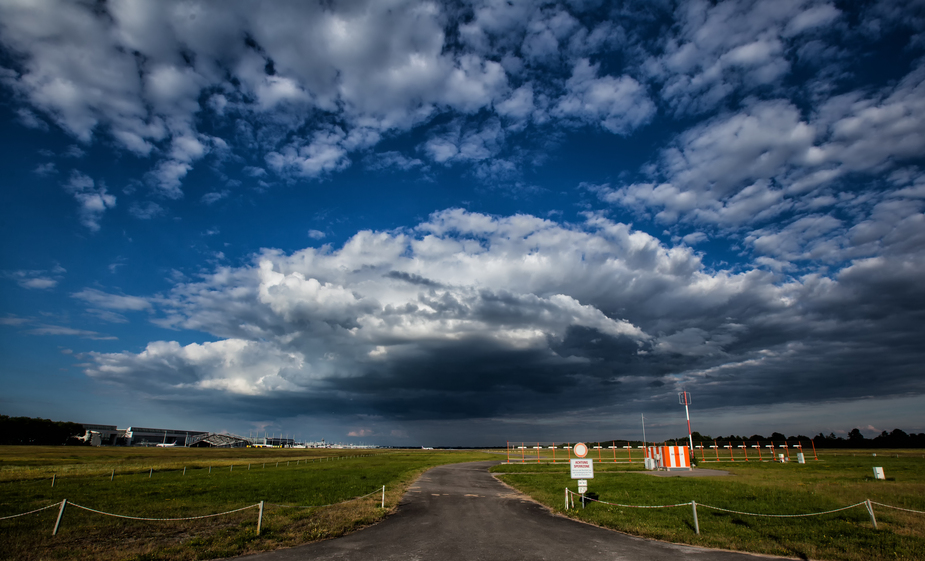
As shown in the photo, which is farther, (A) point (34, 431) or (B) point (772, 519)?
(A) point (34, 431)

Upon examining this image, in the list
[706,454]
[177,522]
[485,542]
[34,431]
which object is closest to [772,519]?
[485,542]

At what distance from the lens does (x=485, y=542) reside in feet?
50.5

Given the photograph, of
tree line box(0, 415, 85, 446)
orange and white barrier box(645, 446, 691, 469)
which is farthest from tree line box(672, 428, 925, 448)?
tree line box(0, 415, 85, 446)

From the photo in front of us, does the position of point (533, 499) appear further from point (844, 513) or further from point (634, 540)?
point (844, 513)

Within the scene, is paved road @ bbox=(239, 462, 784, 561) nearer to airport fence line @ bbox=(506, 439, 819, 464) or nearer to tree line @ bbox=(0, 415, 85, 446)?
airport fence line @ bbox=(506, 439, 819, 464)

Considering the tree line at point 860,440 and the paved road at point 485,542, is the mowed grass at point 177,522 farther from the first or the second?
the tree line at point 860,440

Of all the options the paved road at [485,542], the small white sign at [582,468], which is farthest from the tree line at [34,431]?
the small white sign at [582,468]

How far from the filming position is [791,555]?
44.0 feet

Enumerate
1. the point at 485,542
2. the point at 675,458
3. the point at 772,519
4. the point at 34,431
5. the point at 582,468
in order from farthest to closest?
the point at 34,431, the point at 675,458, the point at 582,468, the point at 772,519, the point at 485,542

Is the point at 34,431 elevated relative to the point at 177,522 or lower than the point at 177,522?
lower

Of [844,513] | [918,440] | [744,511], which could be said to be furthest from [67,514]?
[918,440]

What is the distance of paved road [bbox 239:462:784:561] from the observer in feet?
44.3

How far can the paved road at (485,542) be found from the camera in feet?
44.3

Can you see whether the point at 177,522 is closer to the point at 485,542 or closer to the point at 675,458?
the point at 485,542
